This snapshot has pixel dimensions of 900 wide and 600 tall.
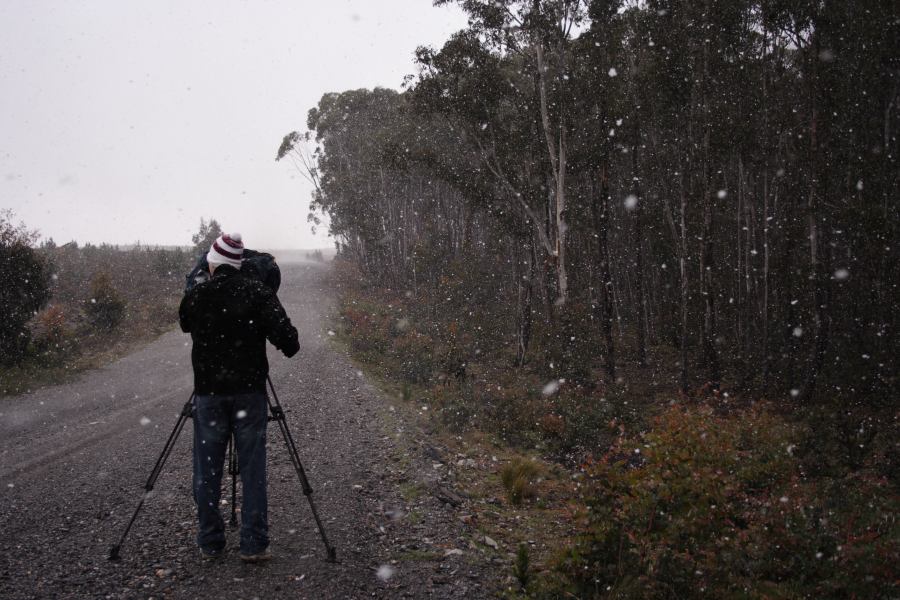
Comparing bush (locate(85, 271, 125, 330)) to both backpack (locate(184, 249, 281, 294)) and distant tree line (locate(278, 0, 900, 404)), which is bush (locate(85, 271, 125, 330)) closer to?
distant tree line (locate(278, 0, 900, 404))

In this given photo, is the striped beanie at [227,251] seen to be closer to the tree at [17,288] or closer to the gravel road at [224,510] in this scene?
the gravel road at [224,510]

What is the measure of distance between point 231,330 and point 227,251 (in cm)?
60

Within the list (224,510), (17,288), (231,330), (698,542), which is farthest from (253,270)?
(17,288)

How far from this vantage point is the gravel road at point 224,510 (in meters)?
3.97

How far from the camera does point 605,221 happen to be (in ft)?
55.6

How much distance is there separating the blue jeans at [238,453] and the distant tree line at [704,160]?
37.9 feet

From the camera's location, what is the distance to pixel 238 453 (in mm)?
4094

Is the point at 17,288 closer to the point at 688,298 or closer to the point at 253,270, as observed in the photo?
the point at 253,270

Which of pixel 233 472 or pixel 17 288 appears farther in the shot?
pixel 17 288

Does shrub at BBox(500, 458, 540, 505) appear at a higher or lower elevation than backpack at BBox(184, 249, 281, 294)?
lower

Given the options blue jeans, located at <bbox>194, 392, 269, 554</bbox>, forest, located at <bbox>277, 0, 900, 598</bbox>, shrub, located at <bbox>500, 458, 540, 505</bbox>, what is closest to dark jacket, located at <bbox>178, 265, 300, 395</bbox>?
blue jeans, located at <bbox>194, 392, 269, 554</bbox>

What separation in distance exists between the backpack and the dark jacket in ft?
0.54

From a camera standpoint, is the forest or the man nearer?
the man

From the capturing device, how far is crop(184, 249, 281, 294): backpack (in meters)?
4.28
